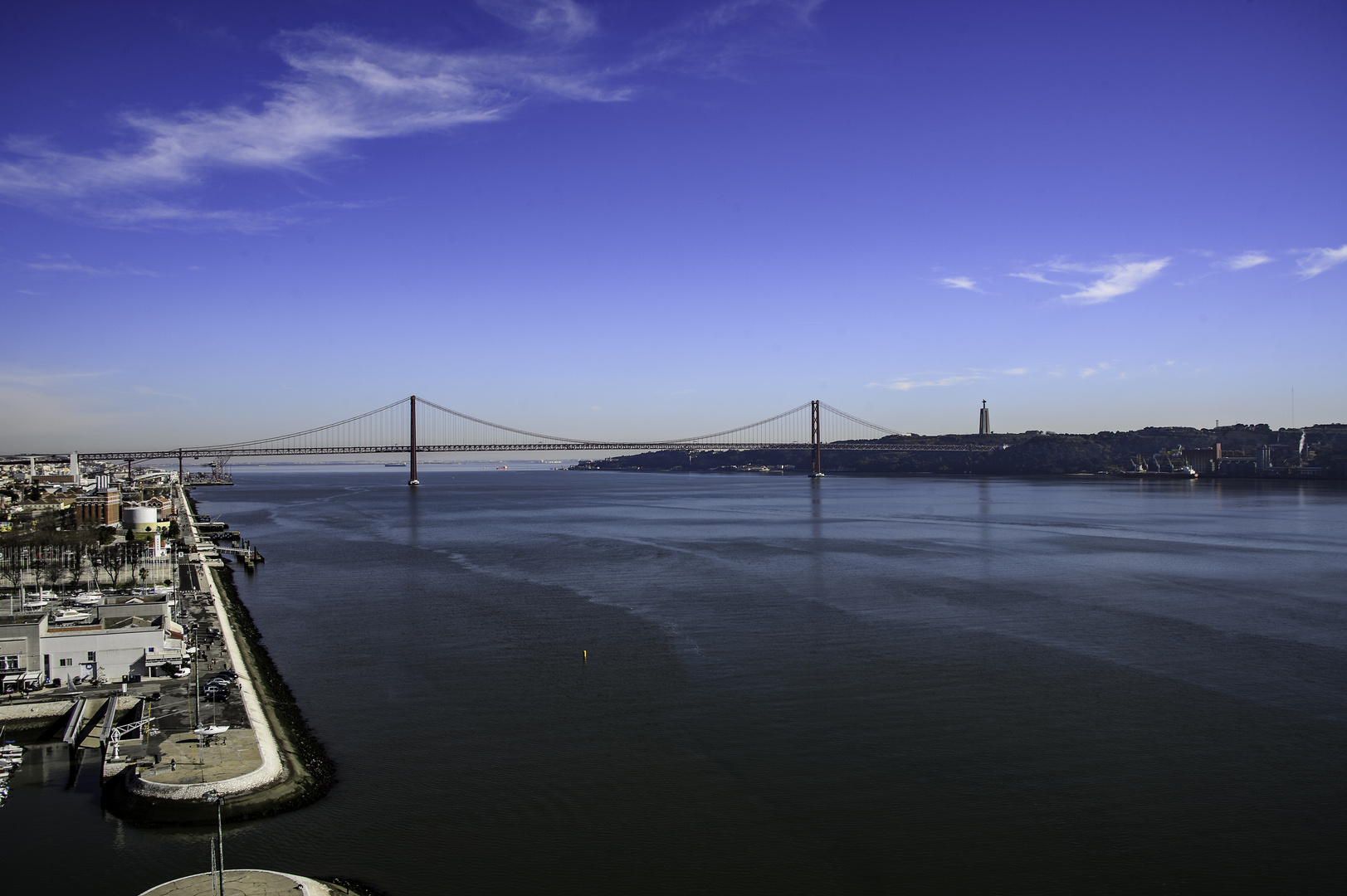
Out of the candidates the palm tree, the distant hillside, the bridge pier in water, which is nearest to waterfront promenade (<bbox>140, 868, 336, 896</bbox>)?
the palm tree

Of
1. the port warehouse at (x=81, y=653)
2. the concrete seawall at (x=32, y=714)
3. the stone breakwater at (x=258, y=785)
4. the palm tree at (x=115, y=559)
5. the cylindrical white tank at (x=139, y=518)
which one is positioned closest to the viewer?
the stone breakwater at (x=258, y=785)

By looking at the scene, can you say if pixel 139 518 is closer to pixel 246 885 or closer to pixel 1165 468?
pixel 246 885

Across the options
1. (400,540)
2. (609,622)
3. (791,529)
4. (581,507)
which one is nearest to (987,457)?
(581,507)

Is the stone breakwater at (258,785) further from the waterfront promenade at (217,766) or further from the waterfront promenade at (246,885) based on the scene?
the waterfront promenade at (246,885)

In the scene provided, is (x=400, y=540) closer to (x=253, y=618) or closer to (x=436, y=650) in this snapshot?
(x=253, y=618)

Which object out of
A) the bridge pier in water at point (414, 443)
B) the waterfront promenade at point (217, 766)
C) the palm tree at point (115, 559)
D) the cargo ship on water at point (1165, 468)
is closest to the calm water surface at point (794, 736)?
the waterfront promenade at point (217, 766)

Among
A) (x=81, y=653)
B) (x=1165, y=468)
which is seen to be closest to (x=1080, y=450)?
(x=1165, y=468)

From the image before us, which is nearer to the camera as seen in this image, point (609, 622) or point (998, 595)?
point (609, 622)
